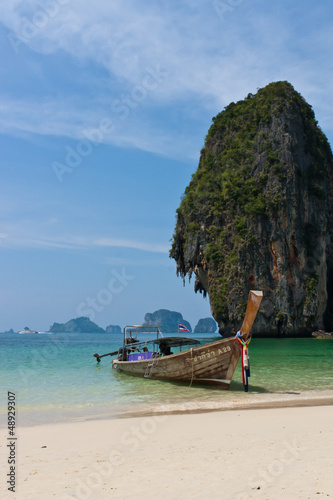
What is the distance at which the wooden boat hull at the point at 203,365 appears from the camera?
13.3 metres

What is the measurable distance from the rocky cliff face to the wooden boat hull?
3124 centimetres

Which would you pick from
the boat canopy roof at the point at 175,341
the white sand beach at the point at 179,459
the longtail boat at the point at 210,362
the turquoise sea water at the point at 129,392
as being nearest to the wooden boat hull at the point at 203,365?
the longtail boat at the point at 210,362

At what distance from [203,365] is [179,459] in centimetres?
836

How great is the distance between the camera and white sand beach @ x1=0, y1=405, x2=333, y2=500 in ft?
14.5

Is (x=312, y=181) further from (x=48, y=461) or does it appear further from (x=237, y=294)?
(x=48, y=461)

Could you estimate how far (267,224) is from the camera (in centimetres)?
4781

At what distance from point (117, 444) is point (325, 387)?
9417 mm

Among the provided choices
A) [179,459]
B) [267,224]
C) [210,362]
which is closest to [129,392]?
[210,362]

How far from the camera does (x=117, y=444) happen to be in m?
6.79

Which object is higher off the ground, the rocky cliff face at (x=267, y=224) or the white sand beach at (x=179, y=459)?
the rocky cliff face at (x=267, y=224)

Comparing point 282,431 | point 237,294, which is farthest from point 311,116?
point 282,431

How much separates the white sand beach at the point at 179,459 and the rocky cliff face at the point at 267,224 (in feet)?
126

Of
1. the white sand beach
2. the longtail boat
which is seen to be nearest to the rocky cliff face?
the longtail boat

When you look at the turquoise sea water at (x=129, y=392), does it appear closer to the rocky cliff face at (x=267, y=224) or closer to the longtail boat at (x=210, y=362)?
the longtail boat at (x=210, y=362)
